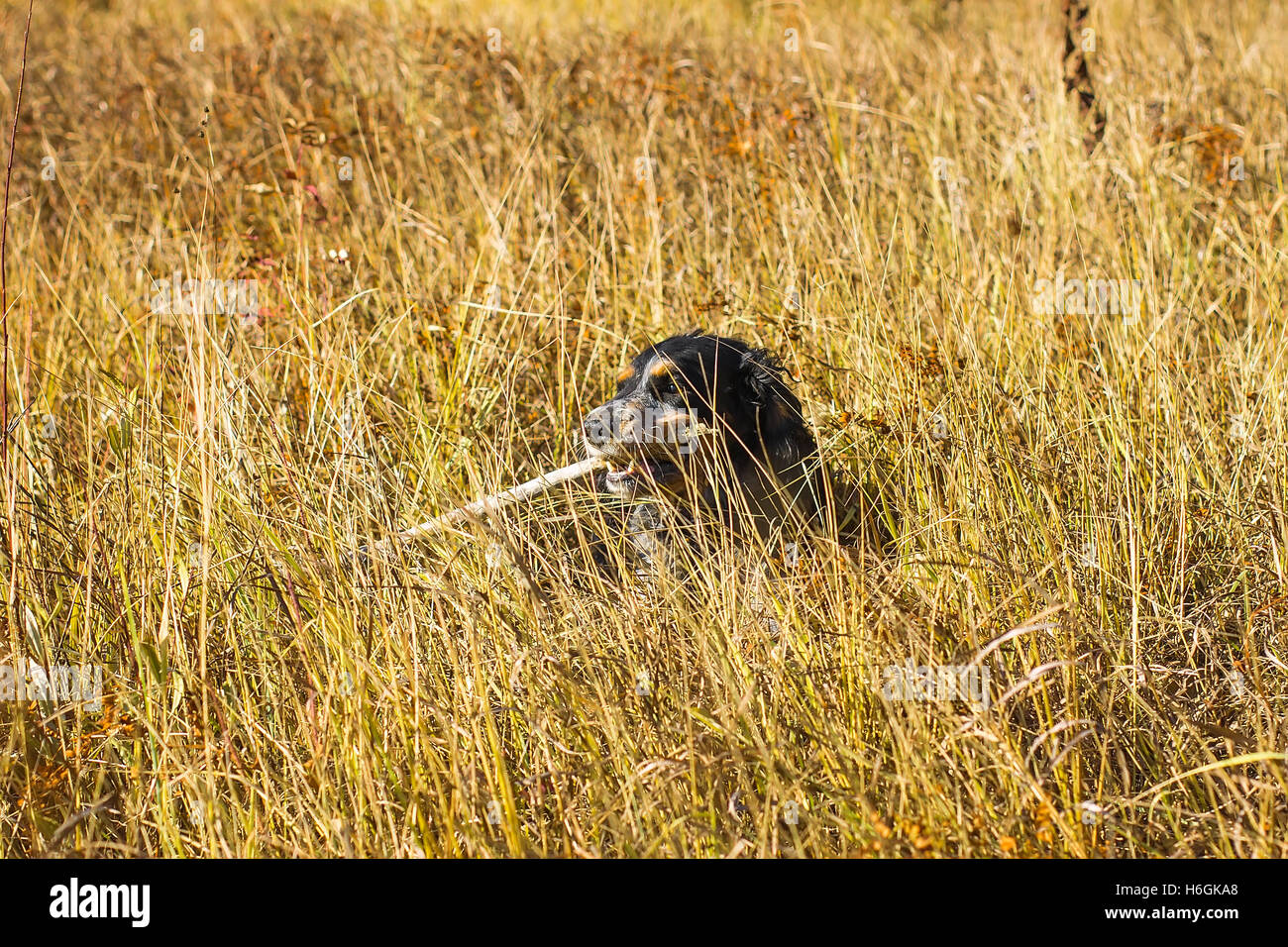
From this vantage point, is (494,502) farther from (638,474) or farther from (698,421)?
(698,421)

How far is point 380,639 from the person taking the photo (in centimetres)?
232

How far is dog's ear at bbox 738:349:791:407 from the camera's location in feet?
10.0

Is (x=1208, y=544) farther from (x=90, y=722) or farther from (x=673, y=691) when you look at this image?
(x=90, y=722)

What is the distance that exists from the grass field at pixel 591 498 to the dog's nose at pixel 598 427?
0.48ft

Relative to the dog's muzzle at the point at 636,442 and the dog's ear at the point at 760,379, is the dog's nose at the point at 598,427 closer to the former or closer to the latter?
the dog's muzzle at the point at 636,442

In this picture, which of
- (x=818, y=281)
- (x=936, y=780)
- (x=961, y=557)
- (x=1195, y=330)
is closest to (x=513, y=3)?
(x=818, y=281)

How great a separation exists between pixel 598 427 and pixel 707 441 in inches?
13.3

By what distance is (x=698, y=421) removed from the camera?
9.75 feet

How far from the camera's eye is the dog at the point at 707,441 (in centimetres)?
A: 288

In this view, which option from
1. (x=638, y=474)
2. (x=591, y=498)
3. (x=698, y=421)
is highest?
(x=698, y=421)

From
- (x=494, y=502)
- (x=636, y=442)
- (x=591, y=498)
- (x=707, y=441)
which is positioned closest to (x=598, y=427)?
(x=636, y=442)

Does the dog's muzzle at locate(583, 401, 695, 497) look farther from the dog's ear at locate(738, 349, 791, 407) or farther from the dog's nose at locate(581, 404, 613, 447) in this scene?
the dog's ear at locate(738, 349, 791, 407)

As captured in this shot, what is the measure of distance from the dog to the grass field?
0.14 metres

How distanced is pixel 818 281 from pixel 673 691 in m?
1.91
